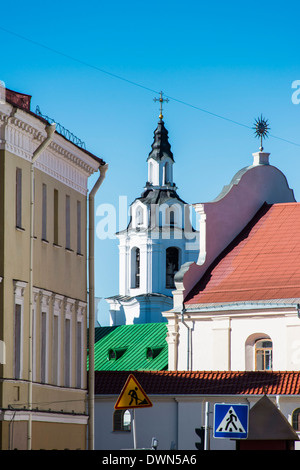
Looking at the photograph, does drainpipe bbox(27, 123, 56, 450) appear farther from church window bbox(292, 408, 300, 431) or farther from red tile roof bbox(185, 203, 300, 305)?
red tile roof bbox(185, 203, 300, 305)

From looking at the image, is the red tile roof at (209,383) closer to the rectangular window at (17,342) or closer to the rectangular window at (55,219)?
the rectangular window at (55,219)

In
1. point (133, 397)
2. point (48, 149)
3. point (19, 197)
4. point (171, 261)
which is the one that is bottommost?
point (133, 397)

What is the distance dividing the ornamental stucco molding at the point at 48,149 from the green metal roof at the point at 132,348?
1022 inches

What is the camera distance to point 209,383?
42.6 meters

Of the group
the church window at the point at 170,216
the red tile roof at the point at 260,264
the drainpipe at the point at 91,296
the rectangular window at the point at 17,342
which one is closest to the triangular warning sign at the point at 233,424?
the rectangular window at the point at 17,342

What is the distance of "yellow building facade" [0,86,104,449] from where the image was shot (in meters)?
29.3

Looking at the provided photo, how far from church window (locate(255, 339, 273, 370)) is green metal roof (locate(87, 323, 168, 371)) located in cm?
837

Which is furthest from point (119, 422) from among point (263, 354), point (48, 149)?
point (48, 149)

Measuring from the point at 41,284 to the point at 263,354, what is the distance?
22.4 metres

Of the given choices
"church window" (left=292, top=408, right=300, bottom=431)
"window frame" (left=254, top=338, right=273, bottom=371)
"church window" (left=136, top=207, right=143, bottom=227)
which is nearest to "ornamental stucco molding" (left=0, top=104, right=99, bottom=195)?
"church window" (left=292, top=408, right=300, bottom=431)

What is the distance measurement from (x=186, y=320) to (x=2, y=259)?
87.3 feet

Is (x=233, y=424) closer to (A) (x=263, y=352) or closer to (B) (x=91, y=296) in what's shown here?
(B) (x=91, y=296)

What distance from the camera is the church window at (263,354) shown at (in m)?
52.8
